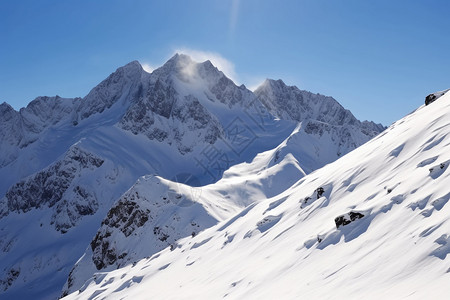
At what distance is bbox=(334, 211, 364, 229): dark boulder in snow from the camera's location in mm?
14004

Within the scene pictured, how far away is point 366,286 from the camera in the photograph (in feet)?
32.1

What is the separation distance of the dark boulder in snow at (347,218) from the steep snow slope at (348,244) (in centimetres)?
4

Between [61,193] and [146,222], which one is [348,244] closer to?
[146,222]

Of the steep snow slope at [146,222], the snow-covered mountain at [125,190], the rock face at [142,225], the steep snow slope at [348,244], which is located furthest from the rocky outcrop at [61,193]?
the steep snow slope at [348,244]

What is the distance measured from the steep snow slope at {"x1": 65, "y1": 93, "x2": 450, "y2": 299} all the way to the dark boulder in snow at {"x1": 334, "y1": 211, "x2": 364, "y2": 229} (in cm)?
4

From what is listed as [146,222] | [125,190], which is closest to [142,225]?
[146,222]

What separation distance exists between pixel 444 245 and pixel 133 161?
167 metres

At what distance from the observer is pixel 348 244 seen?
1288 centimetres

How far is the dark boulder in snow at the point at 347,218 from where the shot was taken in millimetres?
14004

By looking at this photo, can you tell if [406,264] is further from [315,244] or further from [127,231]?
[127,231]

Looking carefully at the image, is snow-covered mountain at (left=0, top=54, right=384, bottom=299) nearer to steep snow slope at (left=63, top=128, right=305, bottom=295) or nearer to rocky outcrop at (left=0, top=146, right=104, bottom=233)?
steep snow slope at (left=63, top=128, right=305, bottom=295)

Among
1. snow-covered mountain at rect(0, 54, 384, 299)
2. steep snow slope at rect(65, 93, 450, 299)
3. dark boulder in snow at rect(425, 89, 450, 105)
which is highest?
snow-covered mountain at rect(0, 54, 384, 299)

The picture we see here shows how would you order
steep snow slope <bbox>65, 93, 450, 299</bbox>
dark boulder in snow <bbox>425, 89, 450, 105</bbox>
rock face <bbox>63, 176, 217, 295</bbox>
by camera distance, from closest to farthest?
steep snow slope <bbox>65, 93, 450, 299</bbox>, dark boulder in snow <bbox>425, 89, 450, 105</bbox>, rock face <bbox>63, 176, 217, 295</bbox>

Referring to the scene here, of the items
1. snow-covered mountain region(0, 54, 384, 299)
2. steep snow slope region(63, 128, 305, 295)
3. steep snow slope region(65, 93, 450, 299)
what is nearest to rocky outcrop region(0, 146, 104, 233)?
snow-covered mountain region(0, 54, 384, 299)
